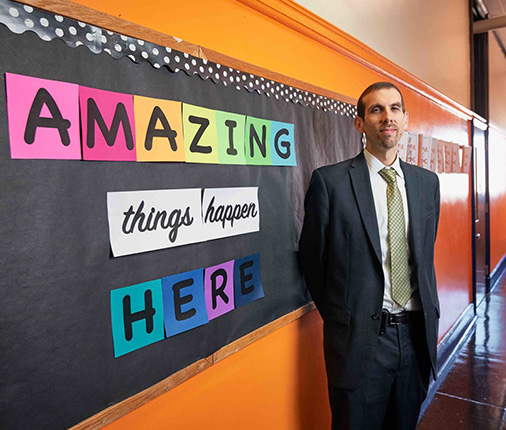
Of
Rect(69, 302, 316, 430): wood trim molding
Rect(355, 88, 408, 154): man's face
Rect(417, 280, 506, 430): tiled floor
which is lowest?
Rect(417, 280, 506, 430): tiled floor

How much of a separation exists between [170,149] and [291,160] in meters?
0.59

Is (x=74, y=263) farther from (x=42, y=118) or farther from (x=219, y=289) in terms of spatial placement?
(x=219, y=289)

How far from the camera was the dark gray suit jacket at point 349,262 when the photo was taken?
1390 millimetres

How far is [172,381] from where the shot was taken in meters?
1.05

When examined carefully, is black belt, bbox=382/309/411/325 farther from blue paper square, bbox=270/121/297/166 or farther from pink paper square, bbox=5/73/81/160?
pink paper square, bbox=5/73/81/160

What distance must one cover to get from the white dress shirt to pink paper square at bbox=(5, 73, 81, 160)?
1.06 metres

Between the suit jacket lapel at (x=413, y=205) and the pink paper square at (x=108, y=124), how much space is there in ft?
3.38

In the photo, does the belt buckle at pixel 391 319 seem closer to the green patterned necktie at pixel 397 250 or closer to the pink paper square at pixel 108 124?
the green patterned necktie at pixel 397 250

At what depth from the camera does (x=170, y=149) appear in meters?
1.03

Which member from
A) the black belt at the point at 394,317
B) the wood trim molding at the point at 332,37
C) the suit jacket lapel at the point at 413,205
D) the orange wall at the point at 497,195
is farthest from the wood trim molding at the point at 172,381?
the orange wall at the point at 497,195

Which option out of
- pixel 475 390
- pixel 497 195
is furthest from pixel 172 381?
pixel 497 195

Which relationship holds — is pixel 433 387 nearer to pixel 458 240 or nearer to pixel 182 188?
pixel 458 240

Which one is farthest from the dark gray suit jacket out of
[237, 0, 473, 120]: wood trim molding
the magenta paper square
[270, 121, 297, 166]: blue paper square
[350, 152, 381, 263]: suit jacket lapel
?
[237, 0, 473, 120]: wood trim molding

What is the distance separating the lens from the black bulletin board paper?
2.43 ft
